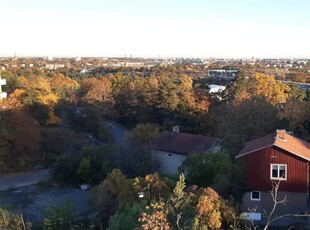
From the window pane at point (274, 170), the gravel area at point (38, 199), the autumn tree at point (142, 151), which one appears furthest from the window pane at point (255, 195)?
the gravel area at point (38, 199)

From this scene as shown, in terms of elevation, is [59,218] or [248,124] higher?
[248,124]

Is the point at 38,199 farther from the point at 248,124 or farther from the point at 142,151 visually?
the point at 248,124

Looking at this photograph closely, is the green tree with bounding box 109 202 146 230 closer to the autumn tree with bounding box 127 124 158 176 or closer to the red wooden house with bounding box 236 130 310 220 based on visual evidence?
the red wooden house with bounding box 236 130 310 220

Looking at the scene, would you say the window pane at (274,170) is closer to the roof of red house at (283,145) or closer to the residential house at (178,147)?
the roof of red house at (283,145)

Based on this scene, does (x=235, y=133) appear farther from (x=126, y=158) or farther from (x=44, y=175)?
(x=44, y=175)

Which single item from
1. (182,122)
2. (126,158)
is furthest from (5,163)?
(182,122)

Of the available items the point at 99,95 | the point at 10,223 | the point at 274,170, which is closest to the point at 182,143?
the point at 274,170

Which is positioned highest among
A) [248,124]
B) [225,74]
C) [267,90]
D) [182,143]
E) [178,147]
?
[267,90]
